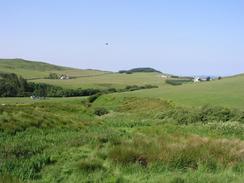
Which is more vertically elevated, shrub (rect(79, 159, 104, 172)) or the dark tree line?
shrub (rect(79, 159, 104, 172))

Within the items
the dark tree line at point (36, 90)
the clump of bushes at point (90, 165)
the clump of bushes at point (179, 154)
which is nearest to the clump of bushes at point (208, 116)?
the clump of bushes at point (179, 154)

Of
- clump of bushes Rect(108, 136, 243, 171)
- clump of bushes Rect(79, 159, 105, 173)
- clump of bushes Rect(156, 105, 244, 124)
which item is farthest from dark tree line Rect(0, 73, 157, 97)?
clump of bushes Rect(79, 159, 105, 173)

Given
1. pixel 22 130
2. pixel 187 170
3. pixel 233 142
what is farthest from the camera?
pixel 22 130

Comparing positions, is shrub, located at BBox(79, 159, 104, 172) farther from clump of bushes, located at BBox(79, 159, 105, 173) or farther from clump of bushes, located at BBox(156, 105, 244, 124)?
clump of bushes, located at BBox(156, 105, 244, 124)

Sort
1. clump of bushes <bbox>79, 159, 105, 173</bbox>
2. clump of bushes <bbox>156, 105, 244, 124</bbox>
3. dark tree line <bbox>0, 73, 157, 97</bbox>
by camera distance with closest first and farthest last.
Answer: clump of bushes <bbox>79, 159, 105, 173</bbox> → clump of bushes <bbox>156, 105, 244, 124</bbox> → dark tree line <bbox>0, 73, 157, 97</bbox>

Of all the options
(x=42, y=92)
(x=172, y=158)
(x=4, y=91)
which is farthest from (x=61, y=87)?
(x=172, y=158)

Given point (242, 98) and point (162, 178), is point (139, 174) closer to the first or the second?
point (162, 178)

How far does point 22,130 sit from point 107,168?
380 inches

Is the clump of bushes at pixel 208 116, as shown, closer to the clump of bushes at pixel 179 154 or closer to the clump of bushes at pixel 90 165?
the clump of bushes at pixel 179 154

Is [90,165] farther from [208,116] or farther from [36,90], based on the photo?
[36,90]

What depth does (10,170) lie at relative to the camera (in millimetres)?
10367

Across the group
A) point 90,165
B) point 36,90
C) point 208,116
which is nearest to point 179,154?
point 90,165

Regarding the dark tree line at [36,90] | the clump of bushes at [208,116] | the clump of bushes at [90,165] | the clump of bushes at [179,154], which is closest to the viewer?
the clump of bushes at [90,165]

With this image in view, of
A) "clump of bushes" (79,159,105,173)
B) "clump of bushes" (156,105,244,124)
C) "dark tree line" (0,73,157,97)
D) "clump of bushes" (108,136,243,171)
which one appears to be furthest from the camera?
"dark tree line" (0,73,157,97)
